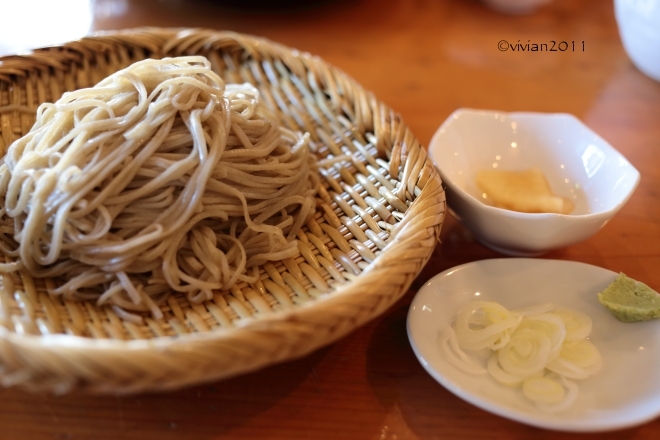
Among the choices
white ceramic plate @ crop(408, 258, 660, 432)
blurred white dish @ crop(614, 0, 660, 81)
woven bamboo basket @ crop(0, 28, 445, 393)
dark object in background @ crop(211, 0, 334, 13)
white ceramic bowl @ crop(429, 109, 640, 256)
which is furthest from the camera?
dark object in background @ crop(211, 0, 334, 13)

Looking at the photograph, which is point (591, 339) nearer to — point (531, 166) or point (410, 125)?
point (531, 166)

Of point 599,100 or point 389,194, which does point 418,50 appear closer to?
point 599,100

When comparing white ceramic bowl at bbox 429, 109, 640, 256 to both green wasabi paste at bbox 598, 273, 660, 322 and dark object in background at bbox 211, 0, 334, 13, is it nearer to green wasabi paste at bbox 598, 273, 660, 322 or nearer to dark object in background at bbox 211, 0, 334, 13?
green wasabi paste at bbox 598, 273, 660, 322

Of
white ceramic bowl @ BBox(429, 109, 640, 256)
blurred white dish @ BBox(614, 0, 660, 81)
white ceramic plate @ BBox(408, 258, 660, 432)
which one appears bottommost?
white ceramic plate @ BBox(408, 258, 660, 432)

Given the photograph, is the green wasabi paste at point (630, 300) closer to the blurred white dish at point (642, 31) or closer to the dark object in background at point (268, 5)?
the blurred white dish at point (642, 31)

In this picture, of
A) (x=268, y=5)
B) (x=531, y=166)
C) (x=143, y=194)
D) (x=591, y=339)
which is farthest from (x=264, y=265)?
(x=268, y=5)

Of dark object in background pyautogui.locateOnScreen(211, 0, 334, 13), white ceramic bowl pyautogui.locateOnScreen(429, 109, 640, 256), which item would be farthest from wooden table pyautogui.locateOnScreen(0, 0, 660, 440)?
white ceramic bowl pyautogui.locateOnScreen(429, 109, 640, 256)
